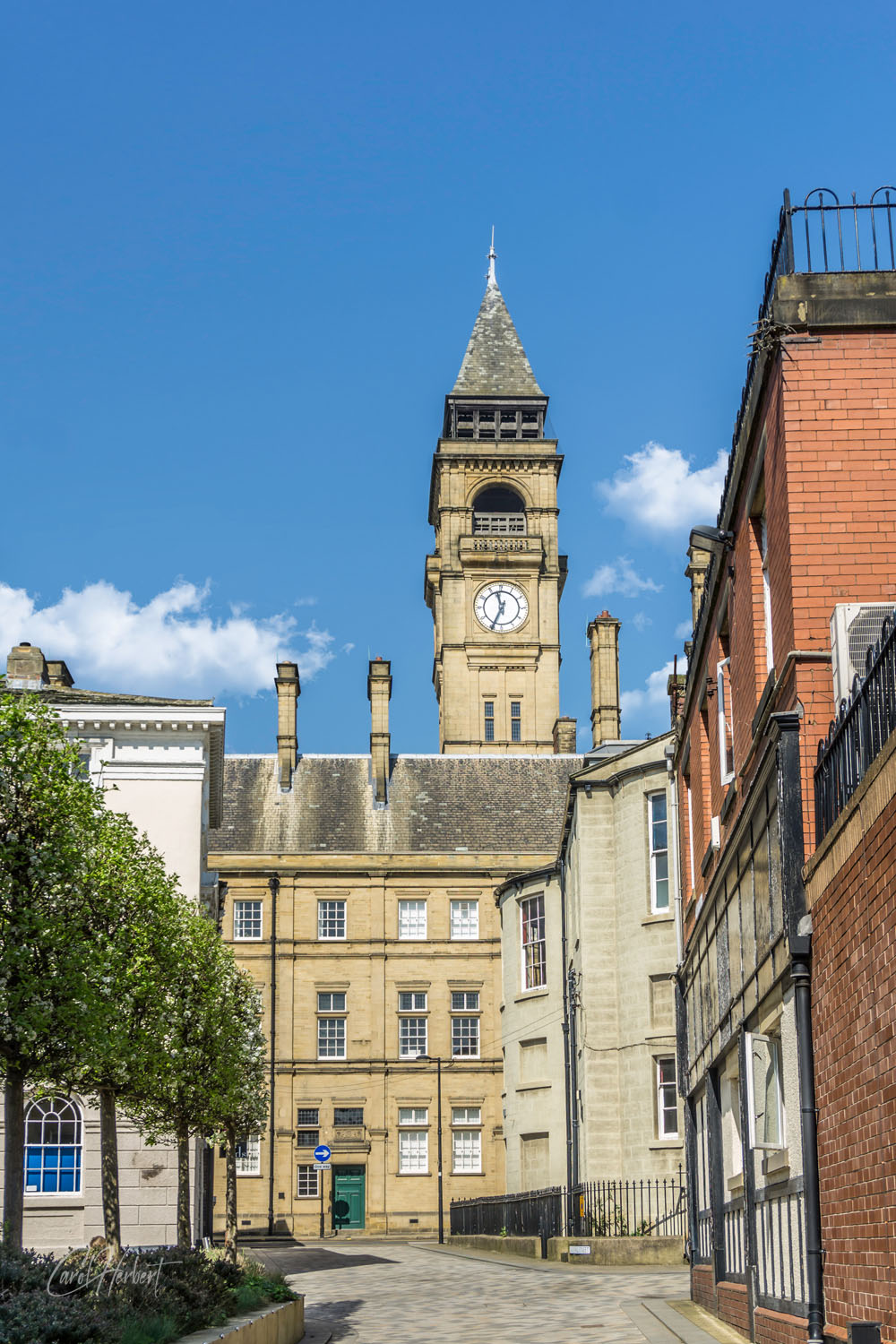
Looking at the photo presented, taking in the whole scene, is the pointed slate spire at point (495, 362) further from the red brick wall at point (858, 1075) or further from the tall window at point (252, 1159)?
the red brick wall at point (858, 1075)

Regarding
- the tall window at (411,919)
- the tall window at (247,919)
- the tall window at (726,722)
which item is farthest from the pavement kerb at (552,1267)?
the tall window at (247,919)

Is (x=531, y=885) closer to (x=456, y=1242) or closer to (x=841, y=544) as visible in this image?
(x=456, y=1242)

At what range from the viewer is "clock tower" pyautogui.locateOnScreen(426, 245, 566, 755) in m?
82.8

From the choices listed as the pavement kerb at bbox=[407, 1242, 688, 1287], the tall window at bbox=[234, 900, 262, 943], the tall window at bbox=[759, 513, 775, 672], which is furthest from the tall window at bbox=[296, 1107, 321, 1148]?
the tall window at bbox=[759, 513, 775, 672]

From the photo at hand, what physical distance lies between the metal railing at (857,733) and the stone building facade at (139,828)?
1871cm

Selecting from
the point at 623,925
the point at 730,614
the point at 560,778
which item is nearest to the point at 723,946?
the point at 730,614

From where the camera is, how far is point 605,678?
74.0 metres

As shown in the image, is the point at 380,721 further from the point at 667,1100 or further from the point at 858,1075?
the point at 858,1075

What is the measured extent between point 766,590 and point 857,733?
180 inches

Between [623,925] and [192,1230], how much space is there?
11326mm

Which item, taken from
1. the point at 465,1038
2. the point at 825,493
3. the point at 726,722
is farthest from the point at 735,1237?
the point at 465,1038

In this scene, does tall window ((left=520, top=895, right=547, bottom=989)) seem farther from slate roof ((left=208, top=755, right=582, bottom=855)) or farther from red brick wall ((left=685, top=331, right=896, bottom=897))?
red brick wall ((left=685, top=331, right=896, bottom=897))

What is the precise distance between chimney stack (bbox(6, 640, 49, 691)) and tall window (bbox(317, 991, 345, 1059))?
2254cm

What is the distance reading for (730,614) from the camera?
16.7 m
